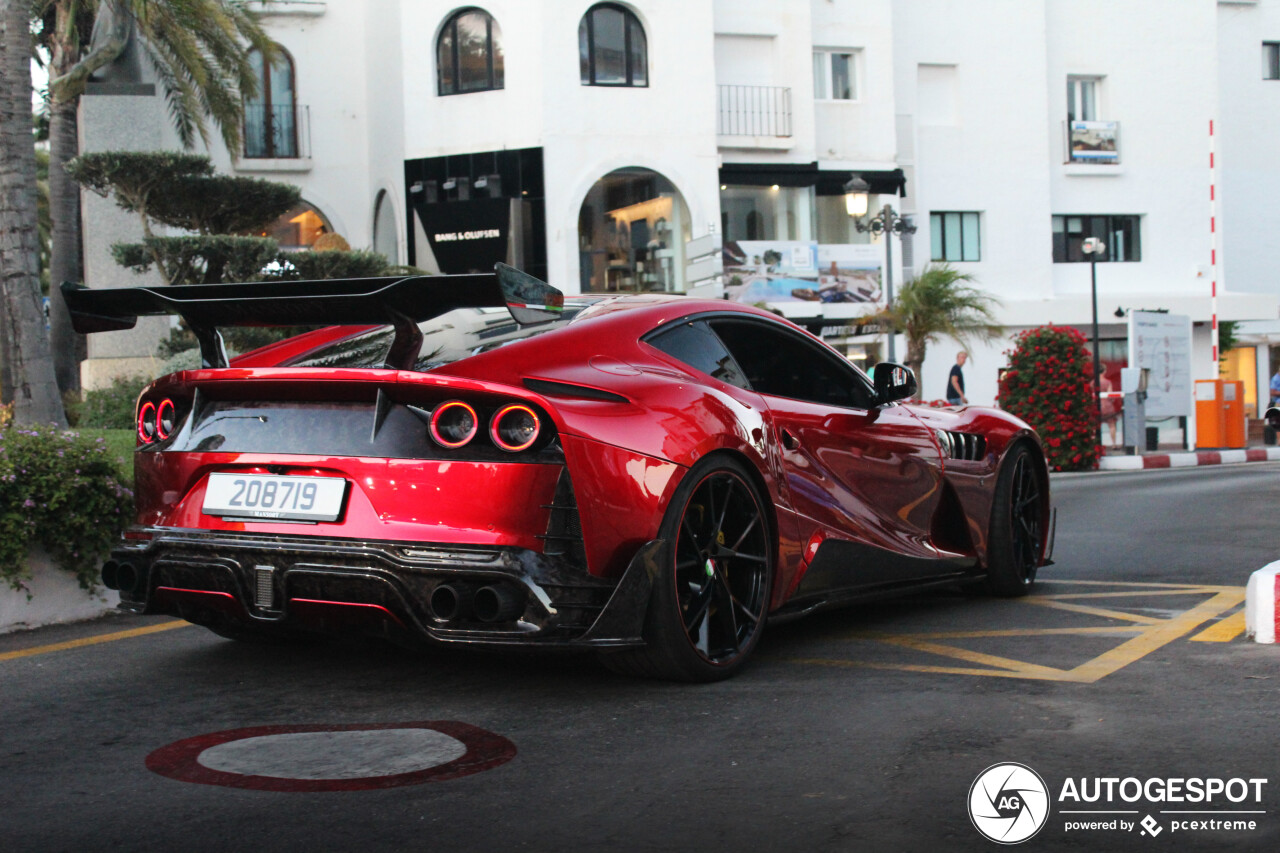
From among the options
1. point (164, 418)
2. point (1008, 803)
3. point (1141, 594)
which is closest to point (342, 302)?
point (164, 418)

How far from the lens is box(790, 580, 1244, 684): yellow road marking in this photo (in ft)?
15.6

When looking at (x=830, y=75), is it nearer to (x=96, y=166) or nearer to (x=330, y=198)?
(x=330, y=198)

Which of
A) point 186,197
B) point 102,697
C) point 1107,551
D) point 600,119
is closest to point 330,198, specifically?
point 600,119

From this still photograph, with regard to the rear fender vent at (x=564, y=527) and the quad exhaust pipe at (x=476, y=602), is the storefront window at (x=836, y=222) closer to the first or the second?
the rear fender vent at (x=564, y=527)

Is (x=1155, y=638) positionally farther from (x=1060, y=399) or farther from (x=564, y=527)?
(x=1060, y=399)

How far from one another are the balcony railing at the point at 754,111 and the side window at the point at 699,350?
87.4 ft

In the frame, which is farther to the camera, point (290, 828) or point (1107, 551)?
point (1107, 551)

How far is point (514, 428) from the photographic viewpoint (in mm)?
4129

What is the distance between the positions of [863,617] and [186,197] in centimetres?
1673

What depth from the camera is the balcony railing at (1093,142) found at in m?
37.3

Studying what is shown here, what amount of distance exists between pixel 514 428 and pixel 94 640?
8.32ft

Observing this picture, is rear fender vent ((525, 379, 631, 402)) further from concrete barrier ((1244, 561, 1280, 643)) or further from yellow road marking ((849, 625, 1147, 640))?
concrete barrier ((1244, 561, 1280, 643))

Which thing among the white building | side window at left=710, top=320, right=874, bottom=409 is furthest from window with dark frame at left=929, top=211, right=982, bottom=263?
side window at left=710, top=320, right=874, bottom=409

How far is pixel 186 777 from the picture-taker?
3.53 meters
